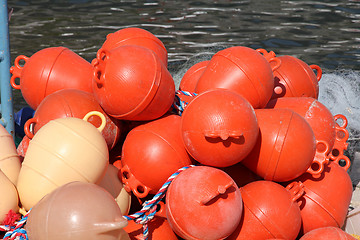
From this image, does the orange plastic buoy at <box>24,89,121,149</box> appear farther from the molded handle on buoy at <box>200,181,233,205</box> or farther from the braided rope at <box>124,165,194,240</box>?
the molded handle on buoy at <box>200,181,233,205</box>

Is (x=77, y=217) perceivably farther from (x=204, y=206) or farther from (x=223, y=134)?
(x=223, y=134)

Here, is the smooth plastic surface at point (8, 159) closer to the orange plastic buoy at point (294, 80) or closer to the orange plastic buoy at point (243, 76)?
the orange plastic buoy at point (243, 76)

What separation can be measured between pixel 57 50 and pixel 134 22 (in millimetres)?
6346

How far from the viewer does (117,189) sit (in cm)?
267

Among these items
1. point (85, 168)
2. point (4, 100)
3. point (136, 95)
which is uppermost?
point (136, 95)

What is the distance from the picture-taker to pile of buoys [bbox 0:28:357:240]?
2.31m

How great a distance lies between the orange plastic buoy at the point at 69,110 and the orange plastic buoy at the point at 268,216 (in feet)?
3.05

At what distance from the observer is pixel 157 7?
33.6 feet

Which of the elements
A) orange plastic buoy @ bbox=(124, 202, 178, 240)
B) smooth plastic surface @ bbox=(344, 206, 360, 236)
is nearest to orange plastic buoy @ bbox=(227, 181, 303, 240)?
orange plastic buoy @ bbox=(124, 202, 178, 240)

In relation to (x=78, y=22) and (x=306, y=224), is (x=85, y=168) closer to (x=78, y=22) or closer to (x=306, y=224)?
(x=306, y=224)

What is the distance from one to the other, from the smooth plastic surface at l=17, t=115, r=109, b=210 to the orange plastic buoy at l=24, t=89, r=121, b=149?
274mm

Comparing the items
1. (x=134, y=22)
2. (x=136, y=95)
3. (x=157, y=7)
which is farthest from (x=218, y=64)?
(x=157, y=7)

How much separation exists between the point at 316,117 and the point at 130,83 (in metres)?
1.26

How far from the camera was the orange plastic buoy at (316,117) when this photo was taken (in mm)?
2951
